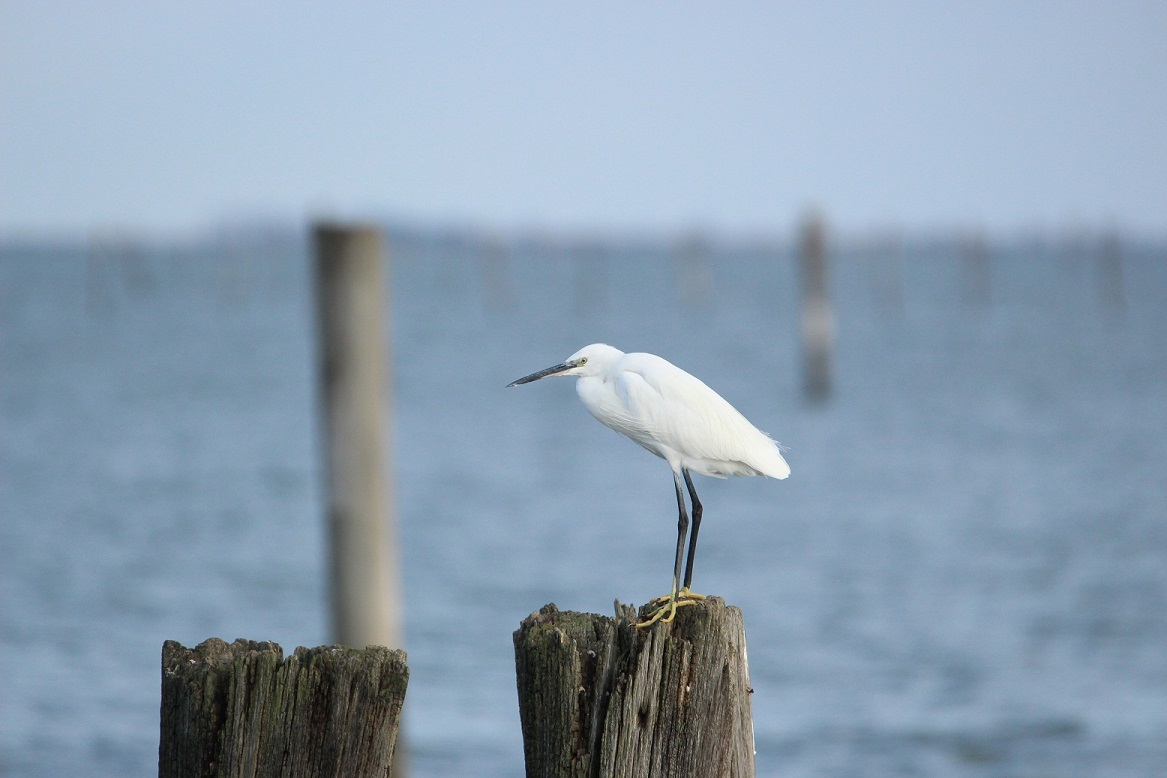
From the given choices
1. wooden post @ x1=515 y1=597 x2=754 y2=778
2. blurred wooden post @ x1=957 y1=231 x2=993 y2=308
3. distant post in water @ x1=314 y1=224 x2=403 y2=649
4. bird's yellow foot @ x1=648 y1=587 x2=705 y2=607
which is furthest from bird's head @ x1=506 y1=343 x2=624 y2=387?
blurred wooden post @ x1=957 y1=231 x2=993 y2=308

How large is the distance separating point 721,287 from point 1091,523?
10700 cm

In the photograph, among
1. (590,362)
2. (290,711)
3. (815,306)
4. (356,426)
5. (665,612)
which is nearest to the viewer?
(290,711)

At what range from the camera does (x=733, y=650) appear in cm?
288

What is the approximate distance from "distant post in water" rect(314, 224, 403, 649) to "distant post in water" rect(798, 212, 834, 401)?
22.2 meters

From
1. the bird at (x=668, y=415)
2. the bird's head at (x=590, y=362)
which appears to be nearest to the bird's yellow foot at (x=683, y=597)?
the bird at (x=668, y=415)

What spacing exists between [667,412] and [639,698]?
755 millimetres

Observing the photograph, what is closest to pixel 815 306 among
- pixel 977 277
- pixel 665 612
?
pixel 665 612

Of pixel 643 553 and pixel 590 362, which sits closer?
pixel 590 362

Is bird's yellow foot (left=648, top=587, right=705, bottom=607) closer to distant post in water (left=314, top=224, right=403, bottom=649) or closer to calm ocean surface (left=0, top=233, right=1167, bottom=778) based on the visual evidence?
distant post in water (left=314, top=224, right=403, bottom=649)

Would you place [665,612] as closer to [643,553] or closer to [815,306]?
[643,553]

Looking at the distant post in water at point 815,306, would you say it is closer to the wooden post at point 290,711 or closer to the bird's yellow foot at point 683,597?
the bird's yellow foot at point 683,597

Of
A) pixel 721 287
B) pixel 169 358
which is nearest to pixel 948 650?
pixel 169 358

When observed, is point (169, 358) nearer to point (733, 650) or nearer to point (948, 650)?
point (948, 650)

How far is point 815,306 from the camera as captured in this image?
96.6 ft
